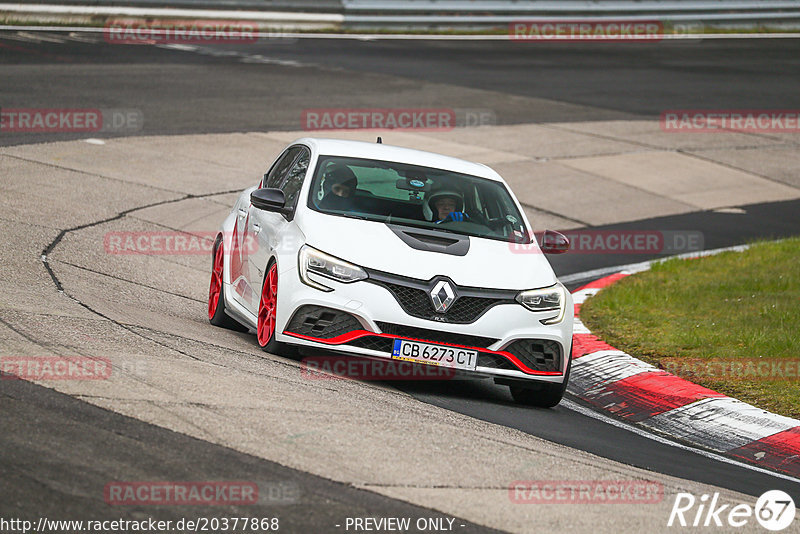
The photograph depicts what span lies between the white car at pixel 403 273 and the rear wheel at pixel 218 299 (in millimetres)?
228

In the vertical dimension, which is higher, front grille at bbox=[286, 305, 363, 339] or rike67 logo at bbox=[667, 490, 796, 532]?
front grille at bbox=[286, 305, 363, 339]

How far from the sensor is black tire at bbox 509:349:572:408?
28.0ft

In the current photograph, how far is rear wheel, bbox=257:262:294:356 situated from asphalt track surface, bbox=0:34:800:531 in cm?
106

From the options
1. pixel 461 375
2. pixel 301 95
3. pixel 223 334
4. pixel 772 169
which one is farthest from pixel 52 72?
pixel 461 375

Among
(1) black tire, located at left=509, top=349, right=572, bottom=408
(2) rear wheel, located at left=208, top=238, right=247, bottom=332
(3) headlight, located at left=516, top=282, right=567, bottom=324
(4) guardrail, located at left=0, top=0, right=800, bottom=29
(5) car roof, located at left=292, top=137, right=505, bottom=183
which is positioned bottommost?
(1) black tire, located at left=509, top=349, right=572, bottom=408

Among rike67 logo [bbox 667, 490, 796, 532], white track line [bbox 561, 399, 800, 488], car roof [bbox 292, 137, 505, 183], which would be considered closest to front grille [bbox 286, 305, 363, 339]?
car roof [bbox 292, 137, 505, 183]

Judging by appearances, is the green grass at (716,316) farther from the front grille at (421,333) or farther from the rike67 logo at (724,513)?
the rike67 logo at (724,513)

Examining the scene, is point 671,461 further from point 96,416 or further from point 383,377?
point 96,416

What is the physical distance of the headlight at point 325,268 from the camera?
26.5 ft

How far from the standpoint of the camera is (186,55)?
27.2 metres

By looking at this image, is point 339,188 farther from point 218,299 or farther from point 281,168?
point 218,299

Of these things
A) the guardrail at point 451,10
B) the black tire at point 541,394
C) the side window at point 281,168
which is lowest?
the black tire at point 541,394

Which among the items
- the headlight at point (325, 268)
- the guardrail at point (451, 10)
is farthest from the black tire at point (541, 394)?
the guardrail at point (451, 10)

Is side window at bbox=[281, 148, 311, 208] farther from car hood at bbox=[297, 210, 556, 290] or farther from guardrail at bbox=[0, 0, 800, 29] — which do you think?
guardrail at bbox=[0, 0, 800, 29]
